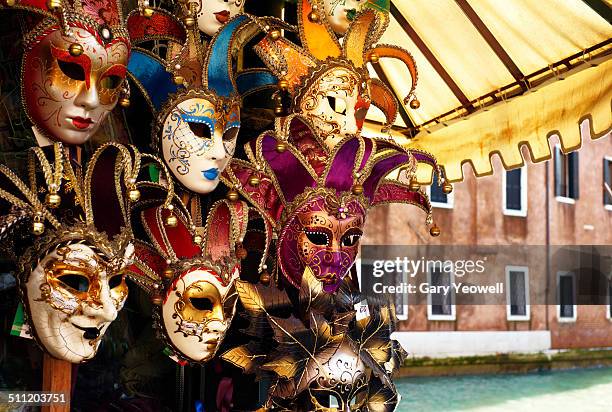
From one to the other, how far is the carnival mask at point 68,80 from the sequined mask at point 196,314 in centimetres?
34

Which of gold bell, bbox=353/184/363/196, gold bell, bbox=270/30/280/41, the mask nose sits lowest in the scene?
gold bell, bbox=353/184/363/196

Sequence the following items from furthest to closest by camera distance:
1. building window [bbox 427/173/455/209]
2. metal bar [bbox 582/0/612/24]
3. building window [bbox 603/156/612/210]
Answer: building window [bbox 603/156/612/210], building window [bbox 427/173/455/209], metal bar [bbox 582/0/612/24]

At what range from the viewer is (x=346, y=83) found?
66.9 inches

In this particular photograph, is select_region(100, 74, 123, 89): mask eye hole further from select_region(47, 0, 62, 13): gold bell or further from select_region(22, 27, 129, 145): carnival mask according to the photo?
select_region(47, 0, 62, 13): gold bell

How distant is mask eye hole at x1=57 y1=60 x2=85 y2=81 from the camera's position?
51.6 inches

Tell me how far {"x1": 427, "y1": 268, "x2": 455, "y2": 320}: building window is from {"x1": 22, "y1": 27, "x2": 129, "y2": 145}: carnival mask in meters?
8.26

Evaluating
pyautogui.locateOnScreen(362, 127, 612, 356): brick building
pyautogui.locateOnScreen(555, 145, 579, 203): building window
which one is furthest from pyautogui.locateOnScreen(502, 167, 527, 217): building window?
pyautogui.locateOnScreen(555, 145, 579, 203): building window

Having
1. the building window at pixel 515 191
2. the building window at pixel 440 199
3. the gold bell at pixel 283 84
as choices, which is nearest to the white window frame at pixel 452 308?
the building window at pixel 440 199

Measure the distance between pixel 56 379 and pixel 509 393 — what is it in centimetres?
921

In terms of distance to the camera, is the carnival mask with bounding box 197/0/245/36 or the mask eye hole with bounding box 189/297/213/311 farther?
the carnival mask with bounding box 197/0/245/36

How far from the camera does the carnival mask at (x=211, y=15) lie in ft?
5.37

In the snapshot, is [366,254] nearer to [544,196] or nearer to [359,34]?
[544,196]

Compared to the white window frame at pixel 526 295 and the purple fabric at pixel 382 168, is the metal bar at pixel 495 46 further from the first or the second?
the white window frame at pixel 526 295

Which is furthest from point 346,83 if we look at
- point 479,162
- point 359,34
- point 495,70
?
point 479,162
